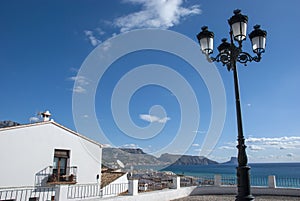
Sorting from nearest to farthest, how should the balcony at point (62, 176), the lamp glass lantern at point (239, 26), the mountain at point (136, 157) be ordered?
the lamp glass lantern at point (239, 26)
the mountain at point (136, 157)
the balcony at point (62, 176)

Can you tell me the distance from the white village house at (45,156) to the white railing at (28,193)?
0.95 ft

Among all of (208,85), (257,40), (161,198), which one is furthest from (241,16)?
(161,198)

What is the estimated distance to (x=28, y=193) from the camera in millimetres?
12531

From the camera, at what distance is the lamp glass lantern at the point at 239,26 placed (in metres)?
4.34

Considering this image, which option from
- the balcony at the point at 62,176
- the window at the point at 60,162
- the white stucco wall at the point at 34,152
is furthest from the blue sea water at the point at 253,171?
the window at the point at 60,162

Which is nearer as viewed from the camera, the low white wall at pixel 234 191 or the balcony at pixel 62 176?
the low white wall at pixel 234 191

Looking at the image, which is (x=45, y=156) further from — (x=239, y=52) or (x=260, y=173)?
(x=260, y=173)

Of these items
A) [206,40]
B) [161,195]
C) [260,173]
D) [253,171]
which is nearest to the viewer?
[206,40]

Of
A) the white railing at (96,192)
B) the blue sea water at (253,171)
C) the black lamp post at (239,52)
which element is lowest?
the blue sea water at (253,171)

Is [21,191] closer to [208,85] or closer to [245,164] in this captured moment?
[208,85]

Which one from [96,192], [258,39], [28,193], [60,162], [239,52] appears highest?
[258,39]

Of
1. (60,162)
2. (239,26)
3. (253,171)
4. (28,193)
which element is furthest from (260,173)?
(239,26)

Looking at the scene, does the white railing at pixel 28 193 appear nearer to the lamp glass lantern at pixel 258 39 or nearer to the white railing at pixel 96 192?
the white railing at pixel 96 192

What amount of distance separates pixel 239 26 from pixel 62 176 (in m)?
12.8
